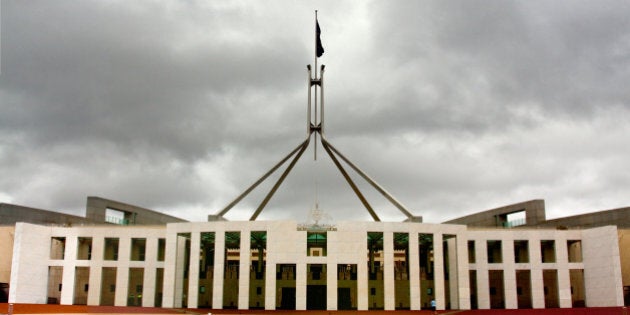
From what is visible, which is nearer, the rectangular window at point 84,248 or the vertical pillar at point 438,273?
the vertical pillar at point 438,273

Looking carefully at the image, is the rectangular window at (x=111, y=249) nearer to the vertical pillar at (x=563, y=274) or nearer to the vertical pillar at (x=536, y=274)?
the vertical pillar at (x=536, y=274)

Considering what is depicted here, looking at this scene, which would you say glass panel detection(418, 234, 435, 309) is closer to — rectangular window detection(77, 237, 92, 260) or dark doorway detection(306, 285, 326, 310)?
dark doorway detection(306, 285, 326, 310)

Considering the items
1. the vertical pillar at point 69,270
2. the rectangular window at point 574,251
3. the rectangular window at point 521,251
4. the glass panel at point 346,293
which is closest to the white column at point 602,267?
the rectangular window at point 574,251

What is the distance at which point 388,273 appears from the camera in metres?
40.8

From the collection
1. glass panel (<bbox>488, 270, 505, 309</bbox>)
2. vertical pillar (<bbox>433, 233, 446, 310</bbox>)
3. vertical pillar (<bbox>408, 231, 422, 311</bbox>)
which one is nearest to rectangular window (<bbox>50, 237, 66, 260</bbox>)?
vertical pillar (<bbox>408, 231, 422, 311</bbox>)

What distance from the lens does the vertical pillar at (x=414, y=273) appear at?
40531 millimetres

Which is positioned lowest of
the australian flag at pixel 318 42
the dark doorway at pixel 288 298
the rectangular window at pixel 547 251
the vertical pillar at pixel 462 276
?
the dark doorway at pixel 288 298

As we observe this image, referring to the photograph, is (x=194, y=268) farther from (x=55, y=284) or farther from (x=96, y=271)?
(x=55, y=284)

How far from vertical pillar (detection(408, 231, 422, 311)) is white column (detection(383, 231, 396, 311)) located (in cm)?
128

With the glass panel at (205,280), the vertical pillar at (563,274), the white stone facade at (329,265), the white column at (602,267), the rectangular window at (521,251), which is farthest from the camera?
the rectangular window at (521,251)

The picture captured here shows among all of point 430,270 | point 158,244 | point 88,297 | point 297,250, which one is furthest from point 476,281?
point 88,297

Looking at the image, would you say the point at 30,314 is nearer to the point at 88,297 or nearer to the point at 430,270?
the point at 88,297

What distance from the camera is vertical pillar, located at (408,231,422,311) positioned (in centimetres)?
4053

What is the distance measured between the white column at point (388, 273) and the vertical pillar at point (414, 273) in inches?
50.3
